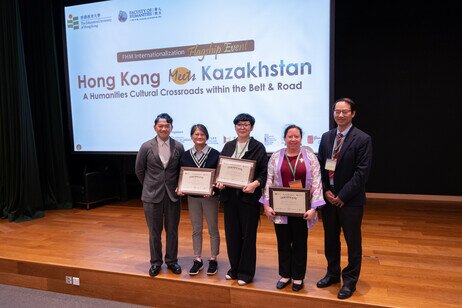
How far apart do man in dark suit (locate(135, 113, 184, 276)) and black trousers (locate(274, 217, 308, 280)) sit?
840mm

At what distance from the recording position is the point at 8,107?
4664 mm

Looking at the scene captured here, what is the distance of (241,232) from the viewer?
8.69 feet

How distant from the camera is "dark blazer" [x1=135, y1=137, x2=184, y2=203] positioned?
2803mm

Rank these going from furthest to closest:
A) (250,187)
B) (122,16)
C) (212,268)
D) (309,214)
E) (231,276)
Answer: (122,16), (212,268), (231,276), (250,187), (309,214)

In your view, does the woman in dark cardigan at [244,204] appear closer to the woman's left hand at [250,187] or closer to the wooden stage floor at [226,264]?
the woman's left hand at [250,187]

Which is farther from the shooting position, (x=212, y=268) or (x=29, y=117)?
(x=29, y=117)

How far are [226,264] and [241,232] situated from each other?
1.77 feet

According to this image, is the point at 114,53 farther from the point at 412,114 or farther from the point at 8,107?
the point at 412,114

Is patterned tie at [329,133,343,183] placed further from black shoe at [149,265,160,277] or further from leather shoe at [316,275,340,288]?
black shoe at [149,265,160,277]

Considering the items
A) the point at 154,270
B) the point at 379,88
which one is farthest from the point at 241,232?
the point at 379,88

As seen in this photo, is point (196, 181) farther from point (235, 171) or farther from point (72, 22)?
point (72, 22)

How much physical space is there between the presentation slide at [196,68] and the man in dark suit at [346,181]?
1.73 metres

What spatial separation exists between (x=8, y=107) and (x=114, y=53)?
4.79ft

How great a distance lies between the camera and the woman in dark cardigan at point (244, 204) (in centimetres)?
253
